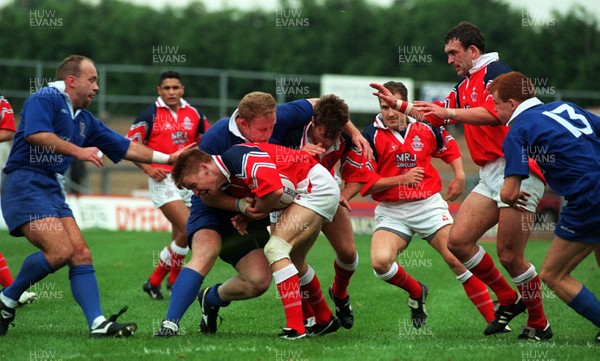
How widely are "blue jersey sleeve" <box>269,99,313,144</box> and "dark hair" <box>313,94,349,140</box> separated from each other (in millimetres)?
339

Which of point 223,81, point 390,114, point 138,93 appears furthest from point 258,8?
point 390,114

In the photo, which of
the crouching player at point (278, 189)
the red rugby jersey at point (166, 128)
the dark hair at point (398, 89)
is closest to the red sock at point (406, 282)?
the crouching player at point (278, 189)

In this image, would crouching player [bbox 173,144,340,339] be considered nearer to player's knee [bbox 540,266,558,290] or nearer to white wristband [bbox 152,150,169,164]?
white wristband [bbox 152,150,169,164]

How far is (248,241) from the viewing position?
25.8 ft

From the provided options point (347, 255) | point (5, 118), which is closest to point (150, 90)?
point (5, 118)

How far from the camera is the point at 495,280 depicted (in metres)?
8.39

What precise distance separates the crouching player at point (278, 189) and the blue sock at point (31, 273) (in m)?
1.42

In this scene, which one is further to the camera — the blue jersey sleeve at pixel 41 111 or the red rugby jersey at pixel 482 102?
the red rugby jersey at pixel 482 102

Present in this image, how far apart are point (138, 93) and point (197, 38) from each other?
7.99 meters

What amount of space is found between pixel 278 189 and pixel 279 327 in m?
2.11

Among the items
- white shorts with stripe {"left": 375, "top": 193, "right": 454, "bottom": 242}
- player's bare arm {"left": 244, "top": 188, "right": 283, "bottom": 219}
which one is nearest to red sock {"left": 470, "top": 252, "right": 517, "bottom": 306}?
white shorts with stripe {"left": 375, "top": 193, "right": 454, "bottom": 242}

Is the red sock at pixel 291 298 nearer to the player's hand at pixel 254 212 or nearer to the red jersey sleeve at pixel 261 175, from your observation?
the player's hand at pixel 254 212

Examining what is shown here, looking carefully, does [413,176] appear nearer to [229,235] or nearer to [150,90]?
[229,235]

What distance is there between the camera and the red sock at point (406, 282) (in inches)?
344
